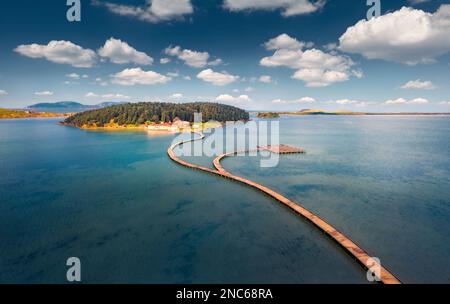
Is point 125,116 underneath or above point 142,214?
above

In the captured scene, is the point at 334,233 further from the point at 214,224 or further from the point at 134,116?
the point at 134,116

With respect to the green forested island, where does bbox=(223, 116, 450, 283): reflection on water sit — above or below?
below

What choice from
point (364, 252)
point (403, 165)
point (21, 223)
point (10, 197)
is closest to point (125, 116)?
point (10, 197)

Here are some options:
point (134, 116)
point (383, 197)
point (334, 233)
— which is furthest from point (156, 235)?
point (134, 116)

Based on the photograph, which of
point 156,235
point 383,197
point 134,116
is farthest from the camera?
point 134,116

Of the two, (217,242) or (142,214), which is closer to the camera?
(217,242)

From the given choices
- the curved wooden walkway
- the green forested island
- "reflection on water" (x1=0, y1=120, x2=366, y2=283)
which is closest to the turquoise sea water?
"reflection on water" (x1=0, y1=120, x2=366, y2=283)

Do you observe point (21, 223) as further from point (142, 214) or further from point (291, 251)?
point (291, 251)

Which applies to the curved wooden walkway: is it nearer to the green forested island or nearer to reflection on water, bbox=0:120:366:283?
reflection on water, bbox=0:120:366:283
